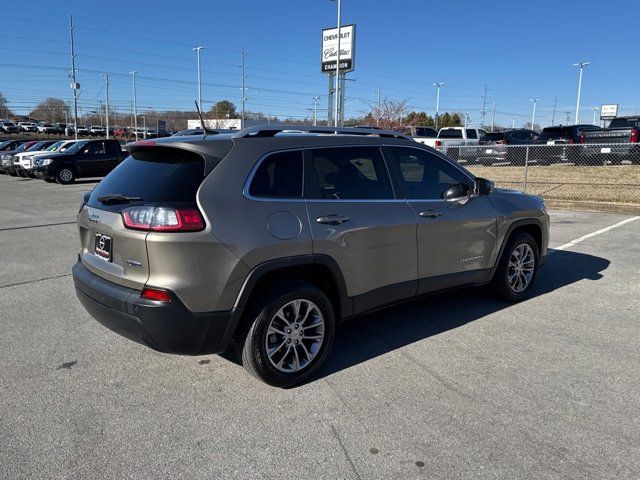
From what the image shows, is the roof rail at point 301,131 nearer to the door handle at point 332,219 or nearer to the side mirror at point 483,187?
the door handle at point 332,219

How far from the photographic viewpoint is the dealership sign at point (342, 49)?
35406 mm

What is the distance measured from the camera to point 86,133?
78312mm

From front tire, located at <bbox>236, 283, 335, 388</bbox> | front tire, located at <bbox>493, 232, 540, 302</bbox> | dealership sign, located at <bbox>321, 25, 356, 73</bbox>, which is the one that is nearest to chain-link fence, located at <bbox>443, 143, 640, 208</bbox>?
front tire, located at <bbox>493, 232, 540, 302</bbox>

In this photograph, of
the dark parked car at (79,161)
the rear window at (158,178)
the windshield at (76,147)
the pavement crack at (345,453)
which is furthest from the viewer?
the windshield at (76,147)

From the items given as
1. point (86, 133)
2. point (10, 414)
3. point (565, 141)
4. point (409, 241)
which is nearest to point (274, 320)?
point (409, 241)

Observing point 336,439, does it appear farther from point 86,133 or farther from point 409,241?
point 86,133

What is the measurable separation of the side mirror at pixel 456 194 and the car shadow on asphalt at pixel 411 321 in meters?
0.95

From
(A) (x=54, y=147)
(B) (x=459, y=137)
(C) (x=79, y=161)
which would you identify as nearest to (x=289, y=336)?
(C) (x=79, y=161)

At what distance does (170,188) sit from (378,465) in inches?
80.6

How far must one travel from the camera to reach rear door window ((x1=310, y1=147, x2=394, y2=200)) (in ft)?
12.1

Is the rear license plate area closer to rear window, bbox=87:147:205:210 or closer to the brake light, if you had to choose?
rear window, bbox=87:147:205:210

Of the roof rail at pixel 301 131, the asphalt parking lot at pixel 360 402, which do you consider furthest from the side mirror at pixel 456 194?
the asphalt parking lot at pixel 360 402

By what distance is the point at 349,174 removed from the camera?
3902mm

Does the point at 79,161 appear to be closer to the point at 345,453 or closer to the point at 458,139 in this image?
the point at 458,139
